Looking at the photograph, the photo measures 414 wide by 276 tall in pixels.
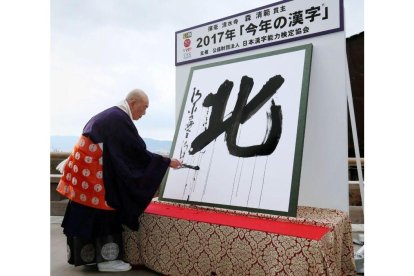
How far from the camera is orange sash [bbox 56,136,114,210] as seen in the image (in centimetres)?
251

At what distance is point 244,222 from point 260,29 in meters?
1.68

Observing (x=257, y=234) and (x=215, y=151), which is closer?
(x=257, y=234)

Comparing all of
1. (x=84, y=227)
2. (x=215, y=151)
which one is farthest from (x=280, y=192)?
(x=84, y=227)

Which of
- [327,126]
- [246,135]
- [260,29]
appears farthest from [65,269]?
[260,29]

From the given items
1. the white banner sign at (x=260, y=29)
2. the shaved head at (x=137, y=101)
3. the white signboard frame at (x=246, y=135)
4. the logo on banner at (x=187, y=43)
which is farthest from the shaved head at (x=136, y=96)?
the logo on banner at (x=187, y=43)

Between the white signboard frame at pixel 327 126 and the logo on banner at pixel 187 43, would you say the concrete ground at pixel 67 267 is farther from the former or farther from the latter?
the logo on banner at pixel 187 43

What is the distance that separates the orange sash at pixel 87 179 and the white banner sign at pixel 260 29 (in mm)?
1501

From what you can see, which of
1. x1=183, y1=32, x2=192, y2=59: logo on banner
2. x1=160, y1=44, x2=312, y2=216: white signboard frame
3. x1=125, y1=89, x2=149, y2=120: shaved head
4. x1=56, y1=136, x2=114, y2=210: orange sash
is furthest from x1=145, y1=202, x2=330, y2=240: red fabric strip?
x1=183, y1=32, x2=192, y2=59: logo on banner

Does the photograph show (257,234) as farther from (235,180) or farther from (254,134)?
(254,134)

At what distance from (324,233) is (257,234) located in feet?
1.26

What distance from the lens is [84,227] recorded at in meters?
2.54

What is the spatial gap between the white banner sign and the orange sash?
4.93 feet

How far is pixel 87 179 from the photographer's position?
2.51 metres

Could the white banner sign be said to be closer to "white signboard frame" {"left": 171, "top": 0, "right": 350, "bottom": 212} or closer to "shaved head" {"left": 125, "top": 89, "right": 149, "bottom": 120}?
"white signboard frame" {"left": 171, "top": 0, "right": 350, "bottom": 212}
